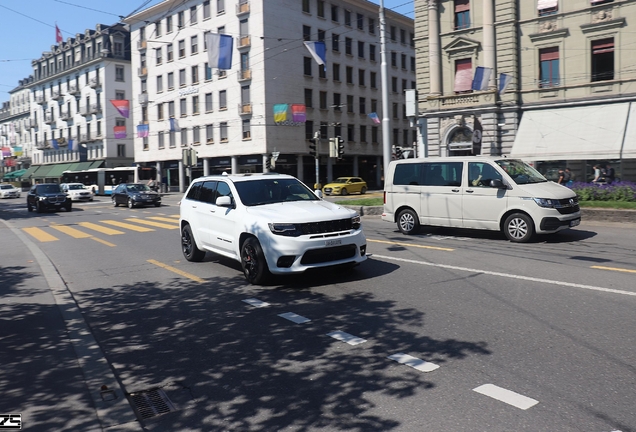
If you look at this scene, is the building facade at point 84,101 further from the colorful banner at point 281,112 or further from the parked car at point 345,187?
the parked car at point 345,187

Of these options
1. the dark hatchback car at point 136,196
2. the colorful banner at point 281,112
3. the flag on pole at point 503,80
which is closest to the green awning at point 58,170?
the colorful banner at point 281,112

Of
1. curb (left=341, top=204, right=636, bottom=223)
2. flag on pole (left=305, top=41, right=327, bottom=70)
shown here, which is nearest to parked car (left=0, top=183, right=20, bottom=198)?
flag on pole (left=305, top=41, right=327, bottom=70)

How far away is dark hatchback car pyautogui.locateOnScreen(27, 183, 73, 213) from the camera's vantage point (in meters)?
29.3

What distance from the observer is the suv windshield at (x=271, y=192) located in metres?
9.13

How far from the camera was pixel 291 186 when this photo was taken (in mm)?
9633

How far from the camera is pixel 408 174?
47.1 ft

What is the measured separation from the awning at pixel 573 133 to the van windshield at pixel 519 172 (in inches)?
540

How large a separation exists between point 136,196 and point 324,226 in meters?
26.3

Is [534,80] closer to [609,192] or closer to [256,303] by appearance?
[609,192]

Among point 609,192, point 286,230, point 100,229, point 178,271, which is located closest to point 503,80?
point 609,192

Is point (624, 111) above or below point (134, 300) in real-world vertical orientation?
above

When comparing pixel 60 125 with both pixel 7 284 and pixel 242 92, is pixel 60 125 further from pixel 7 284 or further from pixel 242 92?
pixel 7 284

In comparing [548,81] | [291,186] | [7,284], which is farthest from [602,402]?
[548,81]

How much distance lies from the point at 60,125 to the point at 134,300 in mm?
83917
